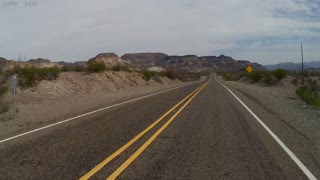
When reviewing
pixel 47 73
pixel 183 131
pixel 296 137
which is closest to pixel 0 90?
pixel 47 73

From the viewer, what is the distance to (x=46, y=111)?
20469 mm

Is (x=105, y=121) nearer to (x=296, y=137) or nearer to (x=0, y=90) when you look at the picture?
(x=296, y=137)

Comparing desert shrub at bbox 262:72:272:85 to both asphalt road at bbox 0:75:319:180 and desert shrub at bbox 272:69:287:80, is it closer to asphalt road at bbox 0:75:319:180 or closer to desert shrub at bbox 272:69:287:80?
desert shrub at bbox 272:69:287:80

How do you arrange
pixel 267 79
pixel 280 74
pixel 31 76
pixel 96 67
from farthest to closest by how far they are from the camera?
pixel 267 79 → pixel 280 74 → pixel 96 67 → pixel 31 76

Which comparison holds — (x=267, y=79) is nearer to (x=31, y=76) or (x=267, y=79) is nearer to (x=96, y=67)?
(x=96, y=67)

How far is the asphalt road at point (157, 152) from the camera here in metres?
7.74

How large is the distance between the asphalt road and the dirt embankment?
2532 millimetres

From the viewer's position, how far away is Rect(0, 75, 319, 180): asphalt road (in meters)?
7.74

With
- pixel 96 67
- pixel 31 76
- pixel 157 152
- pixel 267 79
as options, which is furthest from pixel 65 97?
pixel 267 79

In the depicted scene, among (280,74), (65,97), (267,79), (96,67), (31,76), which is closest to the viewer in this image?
(65,97)

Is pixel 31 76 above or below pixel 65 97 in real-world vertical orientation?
above

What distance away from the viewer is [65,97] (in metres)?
29.3

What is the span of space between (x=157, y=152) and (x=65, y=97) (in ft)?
67.9

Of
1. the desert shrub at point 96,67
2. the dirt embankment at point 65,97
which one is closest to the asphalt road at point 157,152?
the dirt embankment at point 65,97
